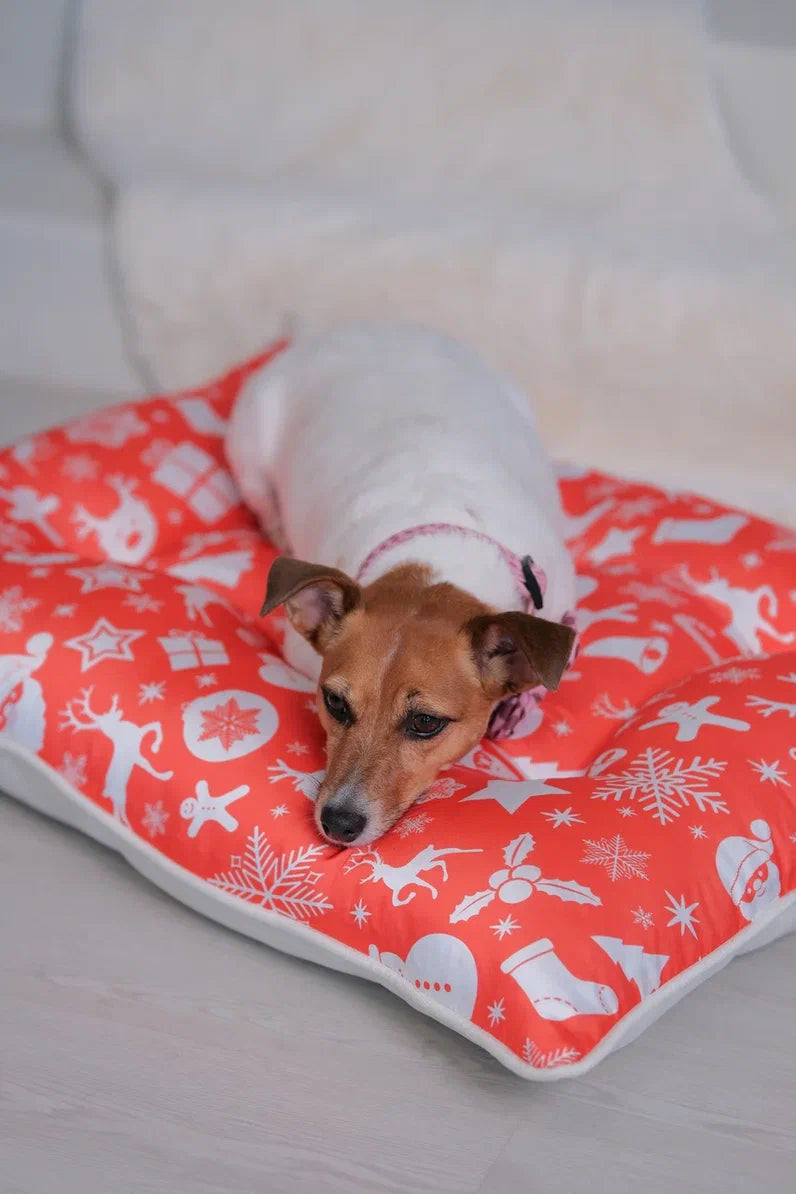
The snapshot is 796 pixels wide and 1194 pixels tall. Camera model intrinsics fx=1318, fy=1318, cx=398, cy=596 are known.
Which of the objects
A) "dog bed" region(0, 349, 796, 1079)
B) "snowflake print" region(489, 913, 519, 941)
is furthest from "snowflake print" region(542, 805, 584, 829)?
"snowflake print" region(489, 913, 519, 941)

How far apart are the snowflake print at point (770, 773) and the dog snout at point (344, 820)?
842 millimetres

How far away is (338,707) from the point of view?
269 cm

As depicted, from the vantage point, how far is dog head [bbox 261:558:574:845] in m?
2.54

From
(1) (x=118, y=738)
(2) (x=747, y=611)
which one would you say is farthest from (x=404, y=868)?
(2) (x=747, y=611)

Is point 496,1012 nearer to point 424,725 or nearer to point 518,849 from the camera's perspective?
point 518,849

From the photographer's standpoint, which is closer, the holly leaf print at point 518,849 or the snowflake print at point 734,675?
the holly leaf print at point 518,849

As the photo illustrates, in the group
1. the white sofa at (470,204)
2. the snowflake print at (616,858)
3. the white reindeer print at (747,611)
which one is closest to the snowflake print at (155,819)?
the snowflake print at (616,858)

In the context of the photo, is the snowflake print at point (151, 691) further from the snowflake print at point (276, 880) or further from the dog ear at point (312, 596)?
the snowflake print at point (276, 880)

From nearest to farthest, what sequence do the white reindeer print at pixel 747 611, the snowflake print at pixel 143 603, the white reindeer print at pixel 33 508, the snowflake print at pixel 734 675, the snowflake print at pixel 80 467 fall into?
the snowflake print at pixel 734 675, the snowflake print at pixel 143 603, the white reindeer print at pixel 747 611, the white reindeer print at pixel 33 508, the snowflake print at pixel 80 467

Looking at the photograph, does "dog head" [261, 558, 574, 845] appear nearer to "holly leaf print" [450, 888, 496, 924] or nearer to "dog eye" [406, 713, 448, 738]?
"dog eye" [406, 713, 448, 738]

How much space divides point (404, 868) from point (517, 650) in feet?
1.69

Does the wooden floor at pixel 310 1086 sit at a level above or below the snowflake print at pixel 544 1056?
below

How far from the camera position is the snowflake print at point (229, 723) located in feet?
9.21

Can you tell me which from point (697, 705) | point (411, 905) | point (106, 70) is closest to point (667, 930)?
point (411, 905)
